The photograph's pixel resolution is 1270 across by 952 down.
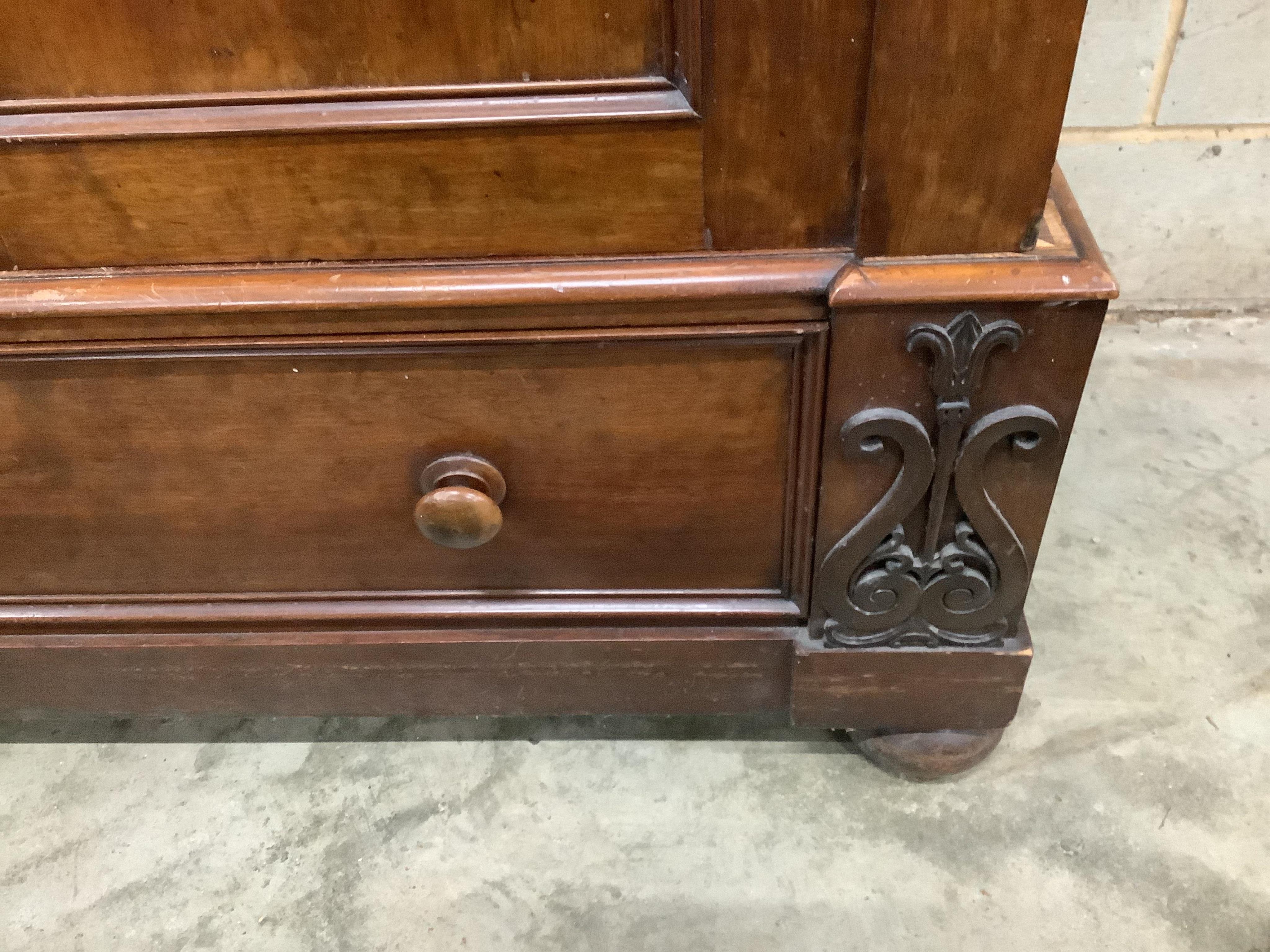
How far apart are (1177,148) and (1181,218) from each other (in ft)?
0.39

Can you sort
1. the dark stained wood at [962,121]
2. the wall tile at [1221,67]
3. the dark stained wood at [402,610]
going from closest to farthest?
the dark stained wood at [962,121] → the dark stained wood at [402,610] → the wall tile at [1221,67]

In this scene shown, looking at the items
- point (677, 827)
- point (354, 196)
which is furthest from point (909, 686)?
point (354, 196)

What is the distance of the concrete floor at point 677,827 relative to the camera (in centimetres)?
82

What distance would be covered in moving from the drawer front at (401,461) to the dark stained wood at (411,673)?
0.05 m

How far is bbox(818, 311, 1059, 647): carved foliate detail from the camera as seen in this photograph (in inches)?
24.8

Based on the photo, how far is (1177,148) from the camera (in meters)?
1.42

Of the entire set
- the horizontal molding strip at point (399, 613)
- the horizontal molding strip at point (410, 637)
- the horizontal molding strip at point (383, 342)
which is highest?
the horizontal molding strip at point (383, 342)

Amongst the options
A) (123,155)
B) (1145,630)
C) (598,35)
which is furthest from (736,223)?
(1145,630)

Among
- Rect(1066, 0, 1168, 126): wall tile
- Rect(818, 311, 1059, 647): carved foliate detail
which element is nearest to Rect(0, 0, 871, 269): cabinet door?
Rect(818, 311, 1059, 647): carved foliate detail

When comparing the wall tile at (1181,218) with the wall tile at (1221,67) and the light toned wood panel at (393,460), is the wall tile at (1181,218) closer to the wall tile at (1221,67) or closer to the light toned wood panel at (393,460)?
the wall tile at (1221,67)

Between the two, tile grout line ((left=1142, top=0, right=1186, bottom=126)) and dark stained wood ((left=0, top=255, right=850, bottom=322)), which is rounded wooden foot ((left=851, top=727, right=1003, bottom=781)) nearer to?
dark stained wood ((left=0, top=255, right=850, bottom=322))

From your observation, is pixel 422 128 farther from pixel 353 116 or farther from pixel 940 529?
pixel 940 529

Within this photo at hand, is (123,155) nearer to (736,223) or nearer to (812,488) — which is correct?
(736,223)

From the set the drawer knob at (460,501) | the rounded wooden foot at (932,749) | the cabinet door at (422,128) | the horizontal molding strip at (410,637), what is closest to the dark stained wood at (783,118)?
the cabinet door at (422,128)
